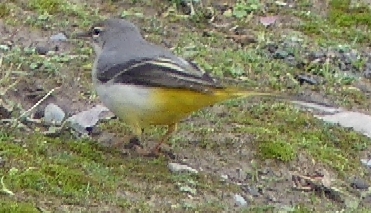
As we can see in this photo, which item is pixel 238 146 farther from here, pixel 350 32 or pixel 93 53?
pixel 350 32

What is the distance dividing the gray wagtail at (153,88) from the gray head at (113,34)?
24 cm

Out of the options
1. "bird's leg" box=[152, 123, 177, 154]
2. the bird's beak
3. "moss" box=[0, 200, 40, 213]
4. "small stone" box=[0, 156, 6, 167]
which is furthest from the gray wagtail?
"moss" box=[0, 200, 40, 213]

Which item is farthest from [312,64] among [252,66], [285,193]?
[285,193]

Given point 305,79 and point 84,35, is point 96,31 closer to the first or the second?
point 84,35

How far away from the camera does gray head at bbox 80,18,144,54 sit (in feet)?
25.0

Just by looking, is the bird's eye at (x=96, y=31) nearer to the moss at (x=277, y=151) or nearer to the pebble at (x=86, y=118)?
the pebble at (x=86, y=118)

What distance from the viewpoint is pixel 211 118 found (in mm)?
7766

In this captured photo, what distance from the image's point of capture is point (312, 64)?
9.27 metres

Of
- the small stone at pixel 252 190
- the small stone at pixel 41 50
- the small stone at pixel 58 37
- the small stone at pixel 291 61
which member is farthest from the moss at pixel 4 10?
the small stone at pixel 252 190

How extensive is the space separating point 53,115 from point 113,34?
83 cm

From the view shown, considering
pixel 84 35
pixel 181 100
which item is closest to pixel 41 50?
pixel 84 35

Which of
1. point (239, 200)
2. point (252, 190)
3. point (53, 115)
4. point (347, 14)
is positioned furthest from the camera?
point (347, 14)

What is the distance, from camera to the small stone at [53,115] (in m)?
7.33

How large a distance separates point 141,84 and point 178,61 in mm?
343
